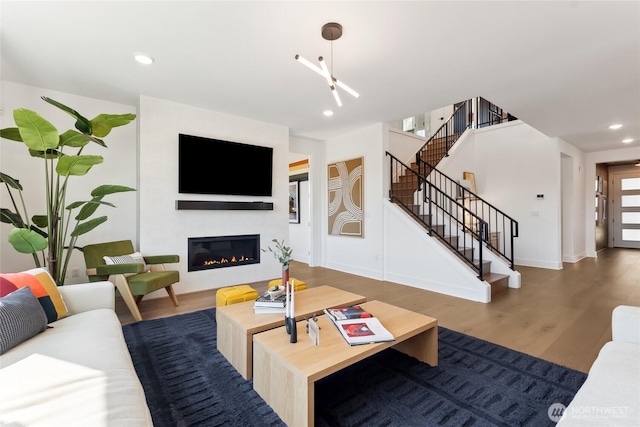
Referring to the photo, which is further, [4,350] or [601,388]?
[4,350]

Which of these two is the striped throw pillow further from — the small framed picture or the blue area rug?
the small framed picture

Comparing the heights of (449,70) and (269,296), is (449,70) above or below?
above

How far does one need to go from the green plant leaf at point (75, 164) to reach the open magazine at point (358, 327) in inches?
101

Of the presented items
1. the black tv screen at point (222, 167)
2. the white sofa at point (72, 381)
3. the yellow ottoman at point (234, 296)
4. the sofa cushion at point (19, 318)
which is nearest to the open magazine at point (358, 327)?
the yellow ottoman at point (234, 296)

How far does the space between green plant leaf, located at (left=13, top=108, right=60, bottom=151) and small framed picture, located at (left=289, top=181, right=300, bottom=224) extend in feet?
17.5

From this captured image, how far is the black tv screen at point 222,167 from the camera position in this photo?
4273mm

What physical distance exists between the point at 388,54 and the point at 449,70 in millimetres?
815

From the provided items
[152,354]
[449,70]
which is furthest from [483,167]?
[152,354]

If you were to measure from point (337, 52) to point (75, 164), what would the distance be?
8.79 feet

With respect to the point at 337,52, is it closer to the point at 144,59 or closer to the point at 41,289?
the point at 144,59

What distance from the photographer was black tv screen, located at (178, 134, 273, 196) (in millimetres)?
4273

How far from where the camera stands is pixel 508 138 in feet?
21.8

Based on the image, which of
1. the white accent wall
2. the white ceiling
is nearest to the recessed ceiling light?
the white ceiling

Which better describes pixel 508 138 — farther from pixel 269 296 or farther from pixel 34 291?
pixel 34 291
